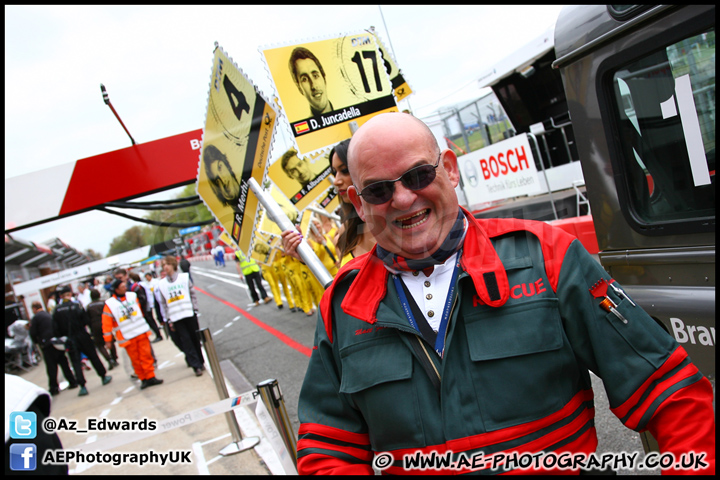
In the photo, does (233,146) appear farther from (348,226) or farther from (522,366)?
(522,366)

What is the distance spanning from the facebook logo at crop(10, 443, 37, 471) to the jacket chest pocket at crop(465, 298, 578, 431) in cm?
295

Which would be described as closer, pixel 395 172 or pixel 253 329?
pixel 395 172

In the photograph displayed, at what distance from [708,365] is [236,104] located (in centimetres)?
262

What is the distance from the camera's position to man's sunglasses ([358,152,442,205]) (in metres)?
1.40

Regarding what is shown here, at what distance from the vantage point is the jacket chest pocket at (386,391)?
1.33 meters

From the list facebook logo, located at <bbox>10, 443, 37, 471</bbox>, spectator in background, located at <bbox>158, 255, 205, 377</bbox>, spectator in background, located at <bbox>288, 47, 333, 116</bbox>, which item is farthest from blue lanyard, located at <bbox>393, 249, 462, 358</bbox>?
spectator in background, located at <bbox>158, 255, 205, 377</bbox>

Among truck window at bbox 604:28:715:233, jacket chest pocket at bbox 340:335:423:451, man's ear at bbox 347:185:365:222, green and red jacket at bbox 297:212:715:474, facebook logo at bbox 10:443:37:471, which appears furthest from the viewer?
facebook logo at bbox 10:443:37:471

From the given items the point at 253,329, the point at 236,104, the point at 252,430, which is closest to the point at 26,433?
the point at 236,104

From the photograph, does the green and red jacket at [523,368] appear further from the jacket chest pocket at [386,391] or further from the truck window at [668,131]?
the truck window at [668,131]

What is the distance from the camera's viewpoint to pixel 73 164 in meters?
4.28

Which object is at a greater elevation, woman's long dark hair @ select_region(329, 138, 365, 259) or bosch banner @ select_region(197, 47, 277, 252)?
bosch banner @ select_region(197, 47, 277, 252)

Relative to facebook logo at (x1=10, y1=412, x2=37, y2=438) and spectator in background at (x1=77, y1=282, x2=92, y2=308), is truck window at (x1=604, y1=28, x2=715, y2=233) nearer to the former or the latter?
facebook logo at (x1=10, y1=412, x2=37, y2=438)

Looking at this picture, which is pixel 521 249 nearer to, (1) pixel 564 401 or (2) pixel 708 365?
(1) pixel 564 401

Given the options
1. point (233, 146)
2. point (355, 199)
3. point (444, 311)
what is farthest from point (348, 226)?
point (444, 311)
